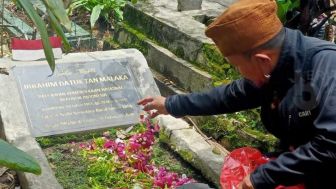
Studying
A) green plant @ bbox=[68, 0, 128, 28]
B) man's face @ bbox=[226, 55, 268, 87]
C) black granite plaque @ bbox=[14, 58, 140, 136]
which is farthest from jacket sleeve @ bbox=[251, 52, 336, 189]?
green plant @ bbox=[68, 0, 128, 28]

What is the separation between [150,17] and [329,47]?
3.17m

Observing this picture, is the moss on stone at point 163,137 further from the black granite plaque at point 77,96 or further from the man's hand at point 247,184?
the man's hand at point 247,184

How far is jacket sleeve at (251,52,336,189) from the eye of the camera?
6.77 ft

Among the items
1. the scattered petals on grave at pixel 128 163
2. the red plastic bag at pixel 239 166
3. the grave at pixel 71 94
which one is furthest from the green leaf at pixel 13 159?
the grave at pixel 71 94

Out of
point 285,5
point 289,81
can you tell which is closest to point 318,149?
point 289,81

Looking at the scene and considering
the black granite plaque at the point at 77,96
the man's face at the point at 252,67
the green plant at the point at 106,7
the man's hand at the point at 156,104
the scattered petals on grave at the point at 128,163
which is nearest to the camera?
the man's face at the point at 252,67

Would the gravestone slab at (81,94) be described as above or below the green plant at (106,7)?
above

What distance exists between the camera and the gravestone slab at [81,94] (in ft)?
13.6

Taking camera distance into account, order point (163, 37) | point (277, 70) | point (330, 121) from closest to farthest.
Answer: point (330, 121)
point (277, 70)
point (163, 37)

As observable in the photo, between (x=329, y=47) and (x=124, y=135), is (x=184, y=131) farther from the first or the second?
(x=329, y=47)

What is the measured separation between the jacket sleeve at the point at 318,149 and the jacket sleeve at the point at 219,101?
48 cm

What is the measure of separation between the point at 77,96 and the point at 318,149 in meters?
2.61

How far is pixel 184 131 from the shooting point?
Answer: 13.5ft

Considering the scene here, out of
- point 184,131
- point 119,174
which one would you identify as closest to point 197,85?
point 184,131
